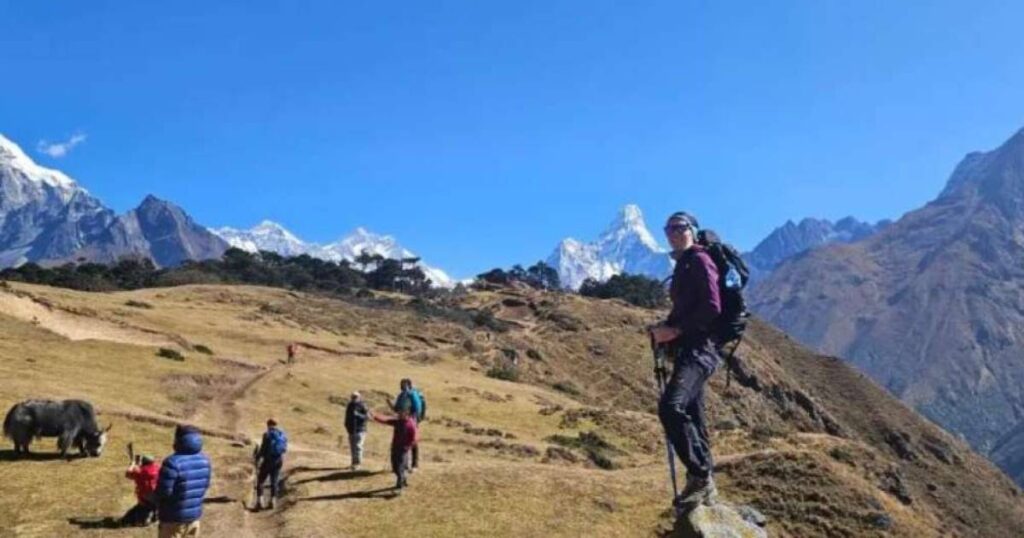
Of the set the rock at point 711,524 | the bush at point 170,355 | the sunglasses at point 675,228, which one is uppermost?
the bush at point 170,355

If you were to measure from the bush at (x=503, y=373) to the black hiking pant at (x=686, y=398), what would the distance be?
76529 mm

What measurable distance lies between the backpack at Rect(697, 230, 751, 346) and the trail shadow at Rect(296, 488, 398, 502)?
621 inches

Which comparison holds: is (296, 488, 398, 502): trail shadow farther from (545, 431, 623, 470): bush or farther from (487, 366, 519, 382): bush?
(487, 366, 519, 382): bush

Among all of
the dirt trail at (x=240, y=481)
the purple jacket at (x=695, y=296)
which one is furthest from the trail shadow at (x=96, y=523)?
the purple jacket at (x=695, y=296)

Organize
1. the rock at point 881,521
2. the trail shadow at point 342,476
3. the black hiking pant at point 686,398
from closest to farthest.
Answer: the black hiking pant at point 686,398, the trail shadow at point 342,476, the rock at point 881,521

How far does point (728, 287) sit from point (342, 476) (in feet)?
62.8

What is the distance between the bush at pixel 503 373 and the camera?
3524 inches

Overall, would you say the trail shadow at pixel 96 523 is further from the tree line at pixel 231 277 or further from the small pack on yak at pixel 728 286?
the tree line at pixel 231 277

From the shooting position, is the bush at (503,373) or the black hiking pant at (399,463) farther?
the bush at (503,373)

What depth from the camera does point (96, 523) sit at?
71.8ft

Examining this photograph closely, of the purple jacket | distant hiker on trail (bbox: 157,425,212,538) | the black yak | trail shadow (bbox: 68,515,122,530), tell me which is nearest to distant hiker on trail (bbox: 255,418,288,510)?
trail shadow (bbox: 68,515,122,530)

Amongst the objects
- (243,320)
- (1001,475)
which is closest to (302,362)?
(243,320)

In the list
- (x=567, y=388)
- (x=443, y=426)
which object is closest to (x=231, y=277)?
(x=567, y=388)

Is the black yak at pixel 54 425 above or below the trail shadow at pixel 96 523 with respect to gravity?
above
